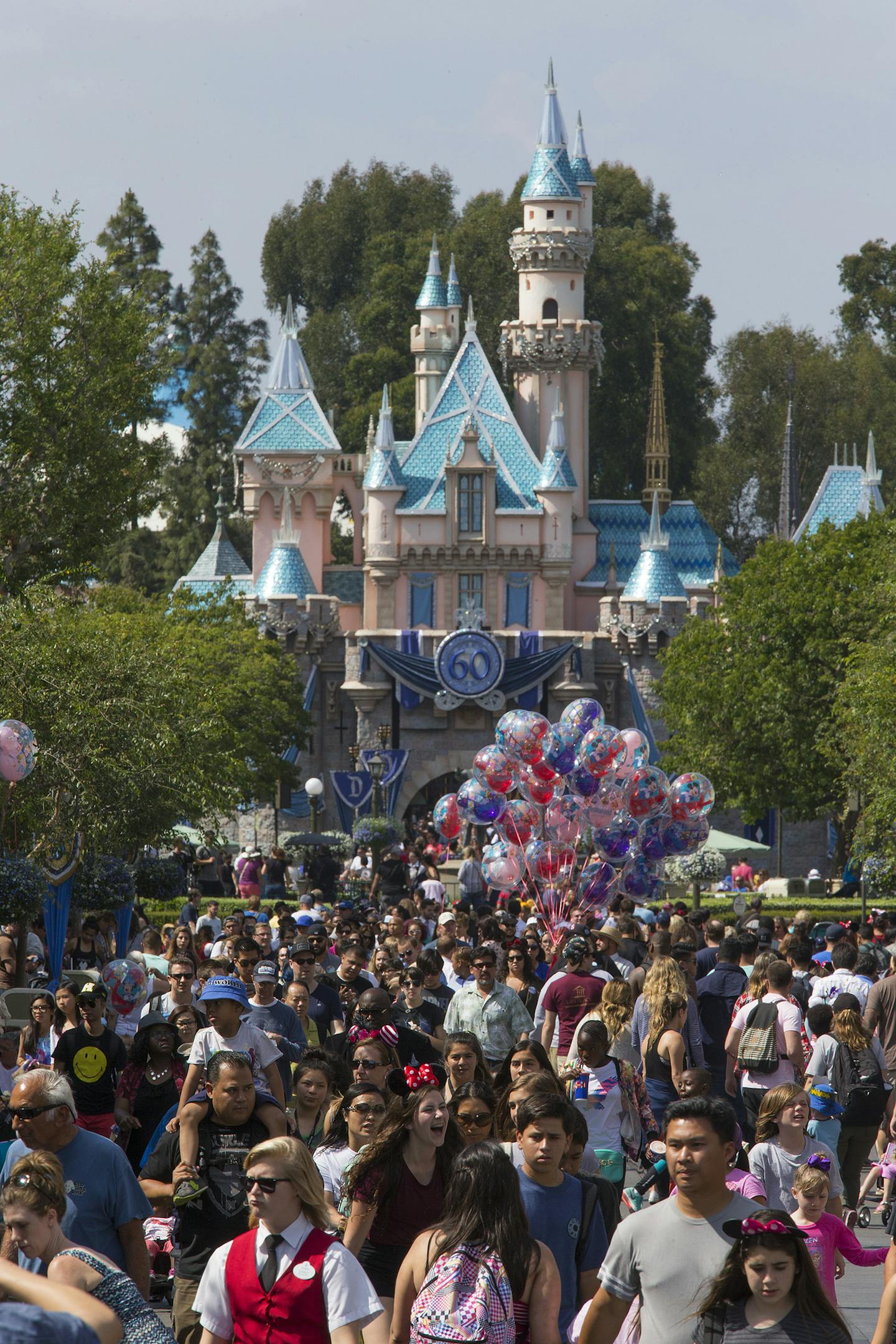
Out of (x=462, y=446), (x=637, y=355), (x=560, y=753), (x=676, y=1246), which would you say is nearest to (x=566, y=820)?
(x=560, y=753)

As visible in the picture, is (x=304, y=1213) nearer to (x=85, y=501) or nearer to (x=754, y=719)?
(x=85, y=501)

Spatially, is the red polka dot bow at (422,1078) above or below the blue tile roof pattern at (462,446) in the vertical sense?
below

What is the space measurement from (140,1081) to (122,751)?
13.2 m

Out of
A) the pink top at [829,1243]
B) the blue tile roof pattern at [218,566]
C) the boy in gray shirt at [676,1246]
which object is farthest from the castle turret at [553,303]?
the boy in gray shirt at [676,1246]

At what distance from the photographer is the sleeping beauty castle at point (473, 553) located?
54.8 metres

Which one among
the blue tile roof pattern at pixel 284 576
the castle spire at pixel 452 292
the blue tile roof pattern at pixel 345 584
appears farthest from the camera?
the castle spire at pixel 452 292

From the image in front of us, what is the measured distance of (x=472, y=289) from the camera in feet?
227

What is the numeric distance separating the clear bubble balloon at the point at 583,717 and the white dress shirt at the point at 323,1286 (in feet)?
61.5

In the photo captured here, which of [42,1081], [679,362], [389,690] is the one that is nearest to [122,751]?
[42,1081]

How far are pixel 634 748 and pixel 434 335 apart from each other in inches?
1526

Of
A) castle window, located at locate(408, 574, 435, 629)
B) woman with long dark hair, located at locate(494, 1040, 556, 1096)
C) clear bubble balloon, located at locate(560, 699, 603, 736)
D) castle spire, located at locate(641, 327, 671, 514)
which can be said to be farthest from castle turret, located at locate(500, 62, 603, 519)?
woman with long dark hair, located at locate(494, 1040, 556, 1096)

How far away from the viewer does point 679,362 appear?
2680 inches

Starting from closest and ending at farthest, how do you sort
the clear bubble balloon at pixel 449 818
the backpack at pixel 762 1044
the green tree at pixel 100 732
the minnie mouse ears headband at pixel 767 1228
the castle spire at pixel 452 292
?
the minnie mouse ears headband at pixel 767 1228, the backpack at pixel 762 1044, the green tree at pixel 100 732, the clear bubble balloon at pixel 449 818, the castle spire at pixel 452 292

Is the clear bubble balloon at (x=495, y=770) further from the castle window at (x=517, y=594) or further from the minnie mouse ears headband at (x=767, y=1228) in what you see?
the castle window at (x=517, y=594)
